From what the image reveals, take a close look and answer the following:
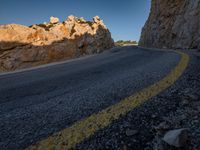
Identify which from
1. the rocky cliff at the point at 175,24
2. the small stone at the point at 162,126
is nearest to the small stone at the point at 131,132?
the small stone at the point at 162,126

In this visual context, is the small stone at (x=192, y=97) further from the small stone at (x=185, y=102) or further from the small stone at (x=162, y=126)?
the small stone at (x=162, y=126)

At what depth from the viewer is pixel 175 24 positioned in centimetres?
2303

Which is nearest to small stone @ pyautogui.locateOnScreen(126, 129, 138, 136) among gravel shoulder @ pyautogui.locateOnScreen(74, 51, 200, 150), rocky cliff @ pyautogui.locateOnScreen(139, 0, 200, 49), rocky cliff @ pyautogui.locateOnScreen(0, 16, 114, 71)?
gravel shoulder @ pyautogui.locateOnScreen(74, 51, 200, 150)

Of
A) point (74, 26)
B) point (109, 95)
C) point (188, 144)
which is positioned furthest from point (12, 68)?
point (188, 144)

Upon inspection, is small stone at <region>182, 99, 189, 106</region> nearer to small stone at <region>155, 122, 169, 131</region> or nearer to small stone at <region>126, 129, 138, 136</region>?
small stone at <region>155, 122, 169, 131</region>

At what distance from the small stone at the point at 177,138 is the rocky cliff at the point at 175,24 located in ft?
44.1

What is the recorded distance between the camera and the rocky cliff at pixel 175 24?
55.7 ft

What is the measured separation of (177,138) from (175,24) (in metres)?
23.9

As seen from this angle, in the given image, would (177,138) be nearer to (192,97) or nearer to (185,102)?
(185,102)

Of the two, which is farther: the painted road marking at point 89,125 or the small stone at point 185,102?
the small stone at point 185,102

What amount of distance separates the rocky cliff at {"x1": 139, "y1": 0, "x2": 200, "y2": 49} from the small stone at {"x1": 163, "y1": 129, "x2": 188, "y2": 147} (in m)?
13.4

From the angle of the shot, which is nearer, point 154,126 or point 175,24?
point 154,126

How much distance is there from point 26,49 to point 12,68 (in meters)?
2.63

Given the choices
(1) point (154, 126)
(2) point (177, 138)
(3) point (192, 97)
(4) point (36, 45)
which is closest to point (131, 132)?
(1) point (154, 126)
